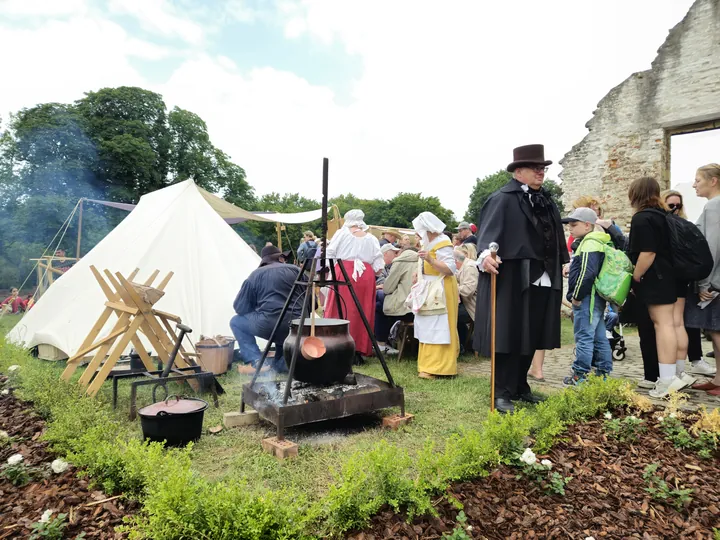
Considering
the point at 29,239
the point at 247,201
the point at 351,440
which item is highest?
the point at 247,201

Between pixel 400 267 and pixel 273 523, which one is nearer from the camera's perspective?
pixel 273 523

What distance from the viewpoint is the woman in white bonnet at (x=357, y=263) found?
19.2ft

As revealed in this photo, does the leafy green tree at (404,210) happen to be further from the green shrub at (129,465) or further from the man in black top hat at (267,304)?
the green shrub at (129,465)

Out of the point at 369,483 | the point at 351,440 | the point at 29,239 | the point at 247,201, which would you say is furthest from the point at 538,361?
the point at 247,201

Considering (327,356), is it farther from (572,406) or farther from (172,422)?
(572,406)

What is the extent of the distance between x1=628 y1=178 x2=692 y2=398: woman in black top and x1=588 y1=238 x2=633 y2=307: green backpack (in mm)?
114

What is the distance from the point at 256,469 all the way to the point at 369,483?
0.85 m

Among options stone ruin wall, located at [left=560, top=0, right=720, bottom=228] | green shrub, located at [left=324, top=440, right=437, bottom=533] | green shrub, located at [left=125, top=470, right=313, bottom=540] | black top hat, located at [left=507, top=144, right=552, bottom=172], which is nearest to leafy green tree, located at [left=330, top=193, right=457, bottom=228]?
stone ruin wall, located at [left=560, top=0, right=720, bottom=228]

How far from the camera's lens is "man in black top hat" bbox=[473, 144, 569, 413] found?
367 centimetres

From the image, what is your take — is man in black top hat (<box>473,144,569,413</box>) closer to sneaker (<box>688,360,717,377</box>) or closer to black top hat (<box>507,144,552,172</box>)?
black top hat (<box>507,144,552,172</box>)

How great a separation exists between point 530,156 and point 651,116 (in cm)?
758

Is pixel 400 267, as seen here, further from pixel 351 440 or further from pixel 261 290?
pixel 351 440

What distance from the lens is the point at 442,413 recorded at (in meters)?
3.77

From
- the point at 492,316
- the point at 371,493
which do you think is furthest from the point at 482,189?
the point at 371,493
